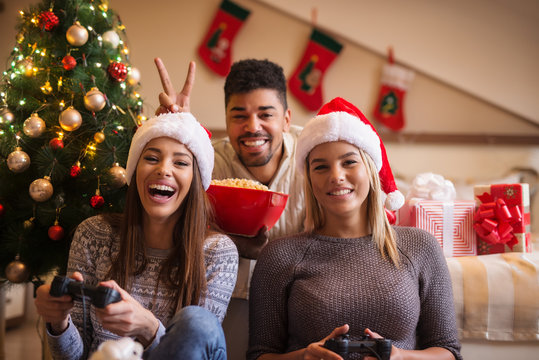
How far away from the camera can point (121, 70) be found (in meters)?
1.94

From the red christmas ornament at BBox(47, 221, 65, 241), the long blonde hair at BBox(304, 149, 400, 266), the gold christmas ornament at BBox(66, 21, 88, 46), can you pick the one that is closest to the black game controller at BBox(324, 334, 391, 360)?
the long blonde hair at BBox(304, 149, 400, 266)

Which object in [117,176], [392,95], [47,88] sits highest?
[392,95]

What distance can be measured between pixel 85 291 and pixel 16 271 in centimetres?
102

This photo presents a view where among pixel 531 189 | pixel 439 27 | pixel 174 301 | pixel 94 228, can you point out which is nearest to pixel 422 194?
pixel 174 301

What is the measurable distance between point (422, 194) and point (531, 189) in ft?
7.06

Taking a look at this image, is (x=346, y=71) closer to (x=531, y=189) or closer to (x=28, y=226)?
(x=531, y=189)

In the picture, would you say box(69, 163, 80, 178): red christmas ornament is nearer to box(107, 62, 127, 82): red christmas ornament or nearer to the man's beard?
box(107, 62, 127, 82): red christmas ornament

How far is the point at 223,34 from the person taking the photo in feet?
12.9

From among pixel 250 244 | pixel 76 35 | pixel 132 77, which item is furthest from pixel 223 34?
pixel 250 244

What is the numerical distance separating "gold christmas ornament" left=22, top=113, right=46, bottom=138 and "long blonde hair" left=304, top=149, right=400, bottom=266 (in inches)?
40.8

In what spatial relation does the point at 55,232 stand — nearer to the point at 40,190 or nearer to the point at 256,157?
the point at 40,190

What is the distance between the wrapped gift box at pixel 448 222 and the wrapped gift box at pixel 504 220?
0.14 feet

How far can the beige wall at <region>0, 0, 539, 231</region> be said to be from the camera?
3.94 m

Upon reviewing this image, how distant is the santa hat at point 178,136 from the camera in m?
1.46
